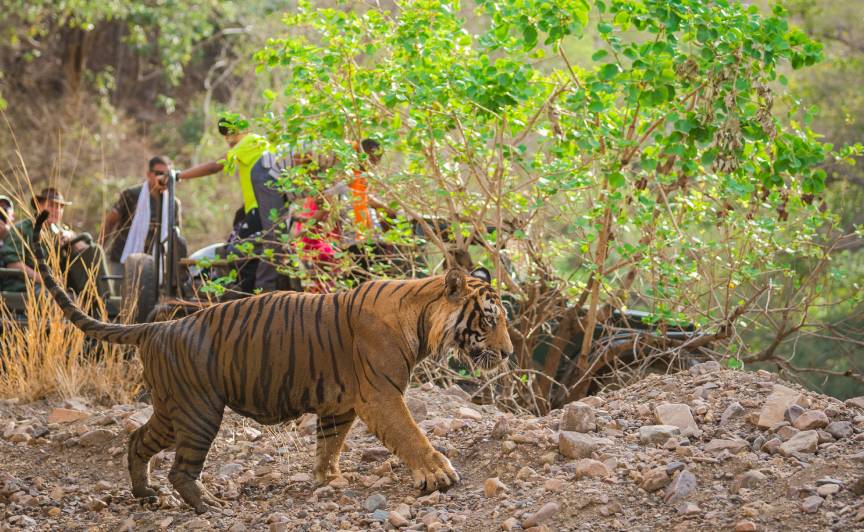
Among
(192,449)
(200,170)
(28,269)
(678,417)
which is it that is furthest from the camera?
(28,269)

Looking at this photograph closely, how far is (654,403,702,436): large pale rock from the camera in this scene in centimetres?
492

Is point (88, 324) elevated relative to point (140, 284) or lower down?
elevated

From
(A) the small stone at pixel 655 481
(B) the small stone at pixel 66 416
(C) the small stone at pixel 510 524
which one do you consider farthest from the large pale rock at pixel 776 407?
(B) the small stone at pixel 66 416

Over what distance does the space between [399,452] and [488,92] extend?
7.38 ft

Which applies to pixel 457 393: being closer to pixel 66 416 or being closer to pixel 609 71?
pixel 609 71

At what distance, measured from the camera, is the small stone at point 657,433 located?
16.0 ft

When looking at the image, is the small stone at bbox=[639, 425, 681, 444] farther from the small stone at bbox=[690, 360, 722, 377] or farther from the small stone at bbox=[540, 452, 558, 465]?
the small stone at bbox=[690, 360, 722, 377]

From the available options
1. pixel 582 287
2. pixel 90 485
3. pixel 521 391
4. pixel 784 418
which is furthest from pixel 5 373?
pixel 784 418

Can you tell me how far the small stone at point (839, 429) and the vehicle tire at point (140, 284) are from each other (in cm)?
534

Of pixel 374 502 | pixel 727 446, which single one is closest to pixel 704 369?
pixel 727 446

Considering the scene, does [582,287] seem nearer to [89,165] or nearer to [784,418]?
[784,418]

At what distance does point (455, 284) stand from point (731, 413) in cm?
145

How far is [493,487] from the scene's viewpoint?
460cm

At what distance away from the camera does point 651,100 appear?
228 inches
